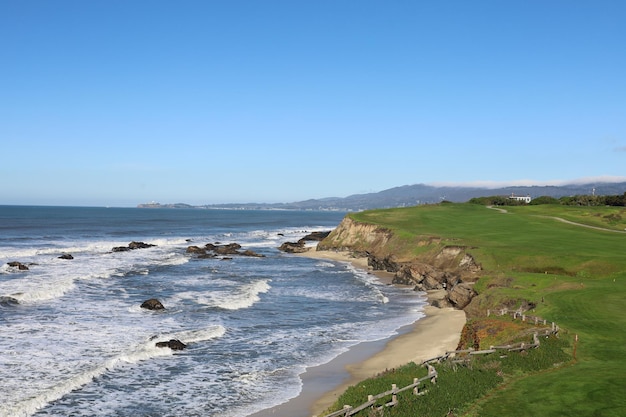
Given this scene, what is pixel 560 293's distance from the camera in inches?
1388

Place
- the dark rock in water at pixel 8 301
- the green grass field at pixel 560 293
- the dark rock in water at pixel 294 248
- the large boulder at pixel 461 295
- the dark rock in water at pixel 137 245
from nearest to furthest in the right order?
1. the green grass field at pixel 560 293
2. the dark rock in water at pixel 8 301
3. the large boulder at pixel 461 295
4. the dark rock in water at pixel 294 248
5. the dark rock in water at pixel 137 245

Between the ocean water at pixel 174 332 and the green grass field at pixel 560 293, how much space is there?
8831 millimetres

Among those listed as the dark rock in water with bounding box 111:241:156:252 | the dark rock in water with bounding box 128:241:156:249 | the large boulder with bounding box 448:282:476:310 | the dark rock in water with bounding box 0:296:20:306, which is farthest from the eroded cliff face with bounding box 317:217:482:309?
the dark rock in water with bounding box 128:241:156:249

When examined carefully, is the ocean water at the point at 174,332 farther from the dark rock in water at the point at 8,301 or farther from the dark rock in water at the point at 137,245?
the dark rock in water at the point at 137,245

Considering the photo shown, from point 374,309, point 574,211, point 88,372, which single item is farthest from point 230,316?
point 574,211

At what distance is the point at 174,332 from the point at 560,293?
26.4m

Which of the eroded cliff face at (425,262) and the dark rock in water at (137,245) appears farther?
the dark rock in water at (137,245)

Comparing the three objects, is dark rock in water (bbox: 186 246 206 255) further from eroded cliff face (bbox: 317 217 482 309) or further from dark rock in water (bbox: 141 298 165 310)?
dark rock in water (bbox: 141 298 165 310)

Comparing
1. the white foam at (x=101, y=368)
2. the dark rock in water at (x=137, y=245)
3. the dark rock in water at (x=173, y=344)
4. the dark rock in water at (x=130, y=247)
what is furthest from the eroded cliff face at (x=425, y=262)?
the dark rock in water at (x=137, y=245)

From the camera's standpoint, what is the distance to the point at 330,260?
8562 cm

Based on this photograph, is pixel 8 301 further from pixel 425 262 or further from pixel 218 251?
pixel 218 251

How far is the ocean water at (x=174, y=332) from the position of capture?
23.8m

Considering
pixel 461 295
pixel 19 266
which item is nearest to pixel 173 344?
pixel 461 295

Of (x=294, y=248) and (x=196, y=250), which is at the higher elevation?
(x=196, y=250)
